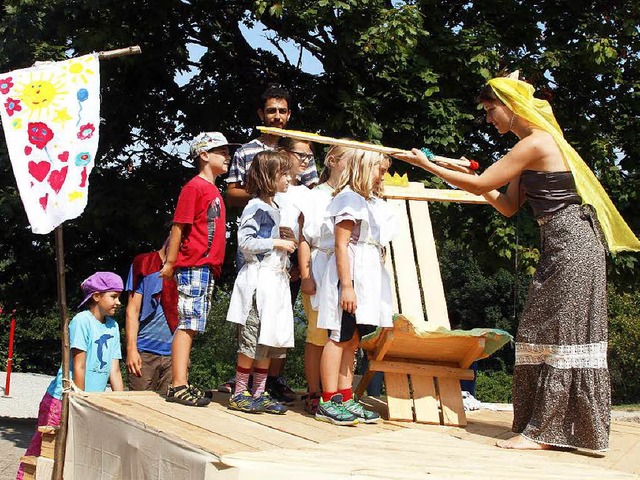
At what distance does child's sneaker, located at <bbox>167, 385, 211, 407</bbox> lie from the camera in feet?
15.9

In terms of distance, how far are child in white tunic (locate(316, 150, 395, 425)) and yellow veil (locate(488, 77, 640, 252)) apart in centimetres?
77

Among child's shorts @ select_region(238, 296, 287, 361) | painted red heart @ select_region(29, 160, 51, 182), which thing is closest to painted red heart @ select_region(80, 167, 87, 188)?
painted red heart @ select_region(29, 160, 51, 182)

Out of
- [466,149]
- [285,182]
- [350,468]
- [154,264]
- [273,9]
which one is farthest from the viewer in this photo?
[466,149]

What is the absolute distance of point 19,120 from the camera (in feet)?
14.6

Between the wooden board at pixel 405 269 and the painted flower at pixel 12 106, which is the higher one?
the painted flower at pixel 12 106

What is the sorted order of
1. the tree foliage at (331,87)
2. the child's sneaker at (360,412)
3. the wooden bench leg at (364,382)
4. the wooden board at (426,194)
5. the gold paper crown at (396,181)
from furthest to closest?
the tree foliage at (331,87), the gold paper crown at (396,181), the wooden board at (426,194), the wooden bench leg at (364,382), the child's sneaker at (360,412)

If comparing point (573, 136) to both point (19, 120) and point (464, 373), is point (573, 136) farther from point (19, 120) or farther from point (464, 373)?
point (19, 120)

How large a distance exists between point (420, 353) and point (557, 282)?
3.44 ft

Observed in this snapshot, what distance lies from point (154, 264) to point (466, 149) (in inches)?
197

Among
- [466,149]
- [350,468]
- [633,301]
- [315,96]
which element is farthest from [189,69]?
[633,301]

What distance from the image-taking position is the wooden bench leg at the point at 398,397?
4980 mm

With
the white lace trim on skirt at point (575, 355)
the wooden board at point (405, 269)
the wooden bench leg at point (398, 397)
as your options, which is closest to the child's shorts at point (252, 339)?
the wooden bench leg at point (398, 397)

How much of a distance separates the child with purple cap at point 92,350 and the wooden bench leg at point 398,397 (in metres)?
1.57

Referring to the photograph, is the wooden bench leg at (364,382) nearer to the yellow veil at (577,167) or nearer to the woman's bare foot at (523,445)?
the woman's bare foot at (523,445)
